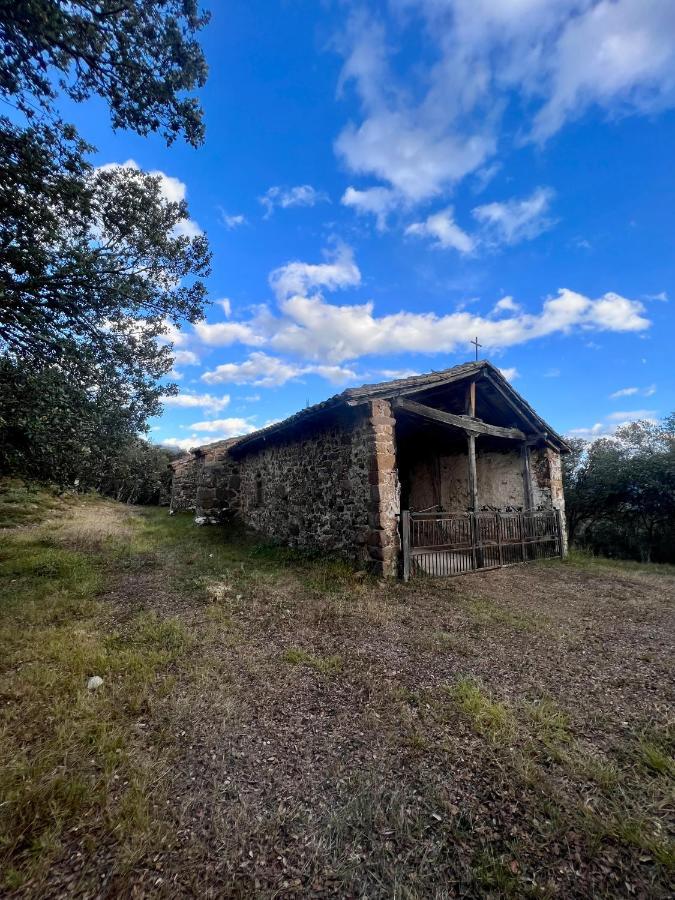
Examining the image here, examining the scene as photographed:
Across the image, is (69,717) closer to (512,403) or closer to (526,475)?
(512,403)

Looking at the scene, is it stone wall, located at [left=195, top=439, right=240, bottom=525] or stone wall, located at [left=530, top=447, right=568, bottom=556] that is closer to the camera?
stone wall, located at [left=530, top=447, right=568, bottom=556]

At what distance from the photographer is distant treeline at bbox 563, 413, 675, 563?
1513 centimetres

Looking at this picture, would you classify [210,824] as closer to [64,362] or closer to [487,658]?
[487,658]

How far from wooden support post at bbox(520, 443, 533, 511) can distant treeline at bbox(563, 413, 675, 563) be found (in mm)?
6106

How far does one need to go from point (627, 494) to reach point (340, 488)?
13.8m

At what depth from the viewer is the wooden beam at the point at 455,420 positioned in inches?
331

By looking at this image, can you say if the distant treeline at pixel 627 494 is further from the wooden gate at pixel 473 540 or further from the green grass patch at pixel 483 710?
the green grass patch at pixel 483 710

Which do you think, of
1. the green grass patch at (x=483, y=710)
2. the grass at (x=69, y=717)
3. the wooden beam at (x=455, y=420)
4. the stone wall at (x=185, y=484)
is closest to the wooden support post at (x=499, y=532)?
the wooden beam at (x=455, y=420)

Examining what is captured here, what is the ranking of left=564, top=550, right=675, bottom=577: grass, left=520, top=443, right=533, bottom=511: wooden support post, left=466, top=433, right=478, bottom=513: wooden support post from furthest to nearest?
left=520, top=443, right=533, bottom=511: wooden support post
left=564, top=550, right=675, bottom=577: grass
left=466, top=433, right=478, bottom=513: wooden support post

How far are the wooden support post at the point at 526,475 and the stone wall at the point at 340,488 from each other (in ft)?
18.6

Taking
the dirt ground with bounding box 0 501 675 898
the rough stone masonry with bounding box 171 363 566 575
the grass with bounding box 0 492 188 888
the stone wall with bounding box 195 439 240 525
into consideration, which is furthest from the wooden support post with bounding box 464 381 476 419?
the stone wall with bounding box 195 439 240 525

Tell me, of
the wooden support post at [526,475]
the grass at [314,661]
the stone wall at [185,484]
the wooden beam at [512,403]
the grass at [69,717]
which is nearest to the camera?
the grass at [69,717]

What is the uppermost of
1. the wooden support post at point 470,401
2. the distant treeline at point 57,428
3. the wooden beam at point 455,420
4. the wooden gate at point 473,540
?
the wooden support post at point 470,401

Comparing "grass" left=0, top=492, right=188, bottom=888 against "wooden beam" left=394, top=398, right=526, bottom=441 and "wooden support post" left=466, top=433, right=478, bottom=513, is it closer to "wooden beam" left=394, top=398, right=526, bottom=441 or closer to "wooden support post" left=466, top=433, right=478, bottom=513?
"wooden beam" left=394, top=398, right=526, bottom=441
